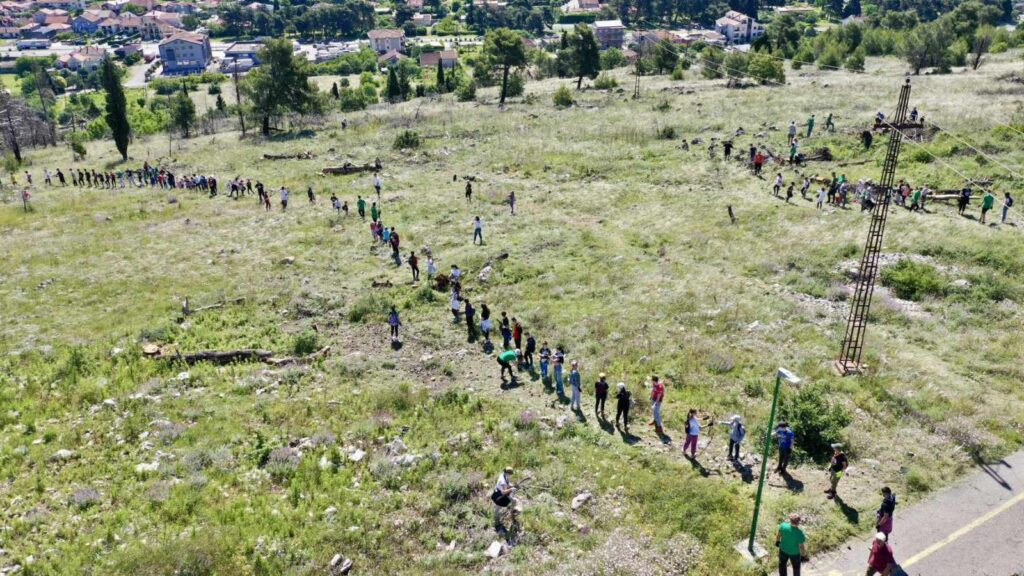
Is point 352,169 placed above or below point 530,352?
above

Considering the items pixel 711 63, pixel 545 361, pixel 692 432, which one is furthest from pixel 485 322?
pixel 711 63

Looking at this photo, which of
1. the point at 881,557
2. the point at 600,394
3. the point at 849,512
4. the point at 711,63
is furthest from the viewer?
the point at 711,63

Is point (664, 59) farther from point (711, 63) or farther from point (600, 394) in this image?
point (600, 394)

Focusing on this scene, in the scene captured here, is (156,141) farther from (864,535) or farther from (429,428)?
(864,535)

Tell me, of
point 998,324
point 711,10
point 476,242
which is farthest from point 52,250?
point 711,10

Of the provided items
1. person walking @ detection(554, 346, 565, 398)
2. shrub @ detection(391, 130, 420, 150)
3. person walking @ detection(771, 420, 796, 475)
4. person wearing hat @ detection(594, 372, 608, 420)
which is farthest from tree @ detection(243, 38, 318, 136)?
person walking @ detection(771, 420, 796, 475)

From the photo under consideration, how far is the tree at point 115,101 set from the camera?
5462cm

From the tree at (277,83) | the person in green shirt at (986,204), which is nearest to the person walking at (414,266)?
the person in green shirt at (986,204)

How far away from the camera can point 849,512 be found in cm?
1381

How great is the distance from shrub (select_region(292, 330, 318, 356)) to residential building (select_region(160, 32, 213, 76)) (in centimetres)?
17635

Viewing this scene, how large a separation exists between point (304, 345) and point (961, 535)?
63.2ft

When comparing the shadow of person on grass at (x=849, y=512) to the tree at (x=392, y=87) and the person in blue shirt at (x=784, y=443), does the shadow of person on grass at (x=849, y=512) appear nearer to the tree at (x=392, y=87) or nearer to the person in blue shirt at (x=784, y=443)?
the person in blue shirt at (x=784, y=443)

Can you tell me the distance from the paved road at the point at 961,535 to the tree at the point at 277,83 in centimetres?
6370

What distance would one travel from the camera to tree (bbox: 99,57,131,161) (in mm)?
54625
